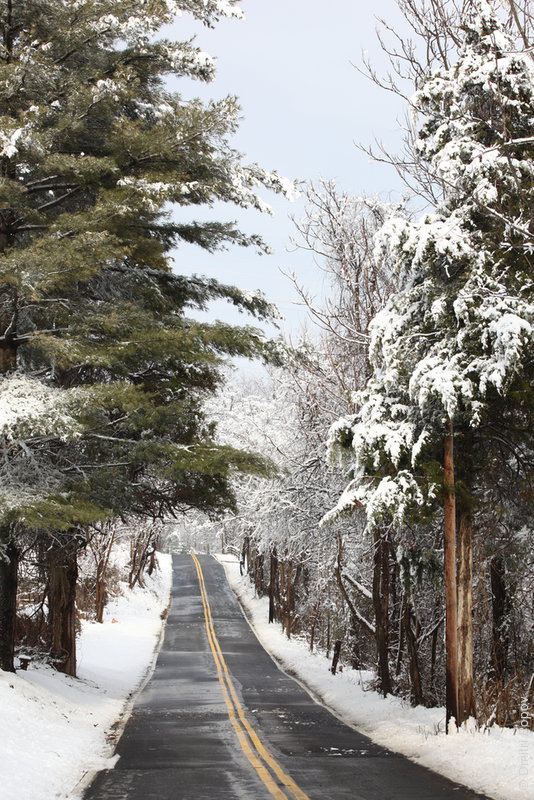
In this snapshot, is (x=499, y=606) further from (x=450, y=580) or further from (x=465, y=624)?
(x=450, y=580)

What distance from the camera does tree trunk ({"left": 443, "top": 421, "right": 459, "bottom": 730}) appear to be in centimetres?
1244

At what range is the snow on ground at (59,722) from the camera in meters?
9.22

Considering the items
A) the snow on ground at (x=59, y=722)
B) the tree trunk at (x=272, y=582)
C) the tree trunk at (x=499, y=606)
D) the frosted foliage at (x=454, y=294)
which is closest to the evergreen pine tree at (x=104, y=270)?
the snow on ground at (x=59, y=722)

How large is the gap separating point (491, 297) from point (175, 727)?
31.7ft

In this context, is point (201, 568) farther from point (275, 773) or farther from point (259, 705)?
point (275, 773)

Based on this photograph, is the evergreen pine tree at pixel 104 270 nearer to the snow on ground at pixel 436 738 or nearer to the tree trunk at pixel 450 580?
the tree trunk at pixel 450 580

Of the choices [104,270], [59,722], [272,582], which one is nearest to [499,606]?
[59,722]

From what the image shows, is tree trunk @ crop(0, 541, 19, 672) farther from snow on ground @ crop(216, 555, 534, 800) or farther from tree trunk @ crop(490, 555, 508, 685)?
tree trunk @ crop(490, 555, 508, 685)

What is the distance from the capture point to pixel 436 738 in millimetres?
12281

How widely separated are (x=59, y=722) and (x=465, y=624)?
673 centimetres

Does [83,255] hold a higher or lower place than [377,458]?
higher

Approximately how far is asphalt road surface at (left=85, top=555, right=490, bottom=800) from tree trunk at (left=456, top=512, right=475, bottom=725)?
1.48 metres

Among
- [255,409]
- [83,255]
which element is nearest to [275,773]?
[83,255]

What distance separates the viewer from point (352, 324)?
1808cm
